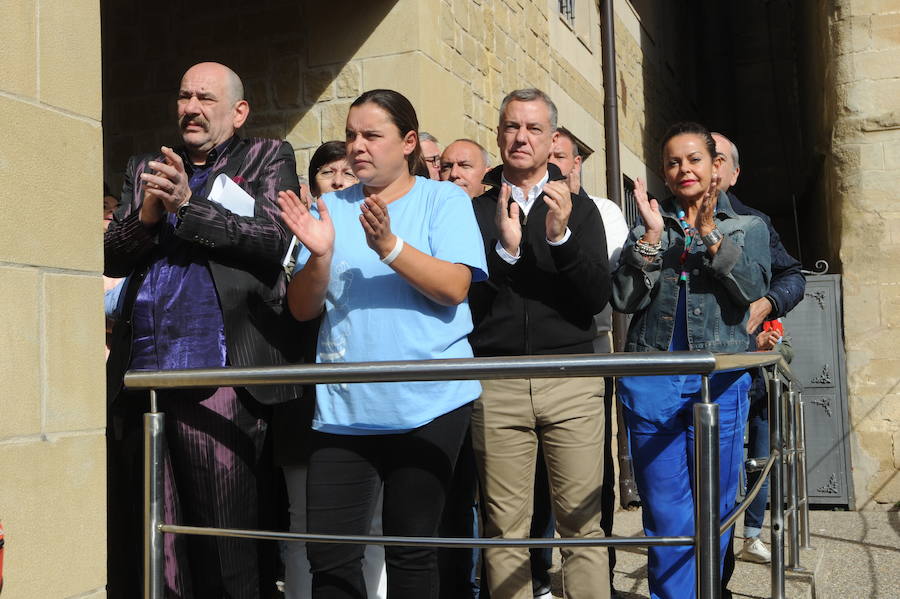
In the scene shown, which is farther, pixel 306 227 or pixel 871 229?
pixel 871 229

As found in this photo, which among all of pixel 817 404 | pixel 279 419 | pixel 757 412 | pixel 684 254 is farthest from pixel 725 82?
pixel 279 419

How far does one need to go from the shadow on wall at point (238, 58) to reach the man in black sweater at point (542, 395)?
9.63 feet

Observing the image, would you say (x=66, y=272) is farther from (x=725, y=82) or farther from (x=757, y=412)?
(x=725, y=82)

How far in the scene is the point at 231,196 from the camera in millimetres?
3131

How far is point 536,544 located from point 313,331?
3.86ft

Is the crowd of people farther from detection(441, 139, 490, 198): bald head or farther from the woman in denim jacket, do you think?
detection(441, 139, 490, 198): bald head

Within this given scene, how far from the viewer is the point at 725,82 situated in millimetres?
16672

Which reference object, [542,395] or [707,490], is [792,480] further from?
[707,490]

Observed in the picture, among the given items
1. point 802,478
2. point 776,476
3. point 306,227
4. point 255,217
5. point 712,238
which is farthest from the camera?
point 802,478

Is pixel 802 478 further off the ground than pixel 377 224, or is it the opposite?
pixel 377 224

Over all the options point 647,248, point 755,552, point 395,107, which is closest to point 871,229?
point 755,552

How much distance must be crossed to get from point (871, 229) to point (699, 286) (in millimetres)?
4822

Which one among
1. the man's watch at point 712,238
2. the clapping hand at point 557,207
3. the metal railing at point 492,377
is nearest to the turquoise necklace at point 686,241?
the man's watch at point 712,238

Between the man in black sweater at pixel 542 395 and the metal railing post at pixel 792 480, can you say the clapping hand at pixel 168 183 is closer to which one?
the man in black sweater at pixel 542 395
